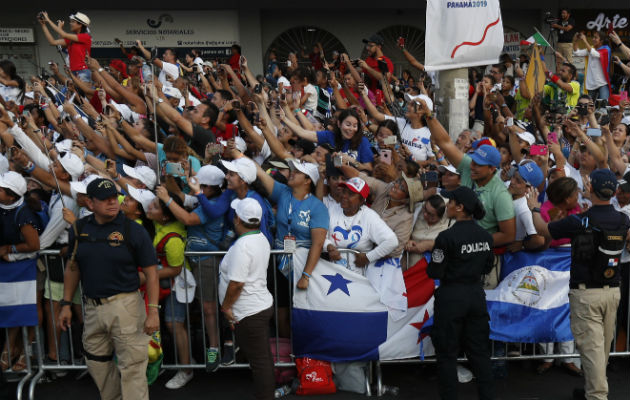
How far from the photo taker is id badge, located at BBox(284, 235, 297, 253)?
5332mm

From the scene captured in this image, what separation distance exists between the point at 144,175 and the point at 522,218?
12.1ft

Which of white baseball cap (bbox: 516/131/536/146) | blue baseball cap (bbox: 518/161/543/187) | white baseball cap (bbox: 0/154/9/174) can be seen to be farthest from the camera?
white baseball cap (bbox: 516/131/536/146)

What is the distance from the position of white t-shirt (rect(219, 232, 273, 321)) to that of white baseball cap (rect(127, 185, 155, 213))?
1.05 meters

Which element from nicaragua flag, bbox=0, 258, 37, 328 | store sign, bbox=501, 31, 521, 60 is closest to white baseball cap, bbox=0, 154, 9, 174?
nicaragua flag, bbox=0, 258, 37, 328

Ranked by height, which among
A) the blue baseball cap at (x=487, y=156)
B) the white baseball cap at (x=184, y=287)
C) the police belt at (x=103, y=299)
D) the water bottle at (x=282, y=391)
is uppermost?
the blue baseball cap at (x=487, y=156)

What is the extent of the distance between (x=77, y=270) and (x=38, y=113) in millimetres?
5136

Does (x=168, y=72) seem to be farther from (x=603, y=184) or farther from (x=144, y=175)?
(x=603, y=184)

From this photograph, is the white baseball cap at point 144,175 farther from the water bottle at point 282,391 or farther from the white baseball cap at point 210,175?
the water bottle at point 282,391

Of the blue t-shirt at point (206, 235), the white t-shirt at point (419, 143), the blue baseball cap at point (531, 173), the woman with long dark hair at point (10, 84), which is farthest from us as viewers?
the woman with long dark hair at point (10, 84)

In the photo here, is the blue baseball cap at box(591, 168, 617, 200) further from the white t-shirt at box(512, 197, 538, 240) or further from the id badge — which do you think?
the id badge

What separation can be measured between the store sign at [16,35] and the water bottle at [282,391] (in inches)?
655

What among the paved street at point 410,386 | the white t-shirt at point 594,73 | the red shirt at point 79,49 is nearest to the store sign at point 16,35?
the red shirt at point 79,49

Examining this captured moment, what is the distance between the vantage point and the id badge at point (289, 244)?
533 cm

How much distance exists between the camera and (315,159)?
6258 millimetres
